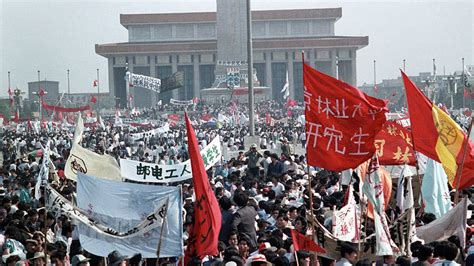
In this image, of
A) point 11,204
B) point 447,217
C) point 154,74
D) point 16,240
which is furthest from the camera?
point 154,74

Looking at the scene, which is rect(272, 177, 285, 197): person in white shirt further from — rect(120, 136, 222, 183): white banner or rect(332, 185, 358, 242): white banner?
rect(332, 185, 358, 242): white banner

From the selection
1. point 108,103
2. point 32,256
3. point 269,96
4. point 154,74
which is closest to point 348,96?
point 32,256

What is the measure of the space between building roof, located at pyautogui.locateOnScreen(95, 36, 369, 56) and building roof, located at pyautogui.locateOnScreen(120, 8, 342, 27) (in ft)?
17.1

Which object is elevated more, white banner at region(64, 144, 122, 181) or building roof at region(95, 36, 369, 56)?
building roof at region(95, 36, 369, 56)

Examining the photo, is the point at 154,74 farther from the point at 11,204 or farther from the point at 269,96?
the point at 11,204

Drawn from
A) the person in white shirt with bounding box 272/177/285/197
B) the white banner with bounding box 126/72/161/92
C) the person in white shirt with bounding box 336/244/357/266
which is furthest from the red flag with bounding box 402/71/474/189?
the white banner with bounding box 126/72/161/92

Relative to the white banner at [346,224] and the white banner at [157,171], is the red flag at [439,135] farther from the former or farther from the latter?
the white banner at [157,171]

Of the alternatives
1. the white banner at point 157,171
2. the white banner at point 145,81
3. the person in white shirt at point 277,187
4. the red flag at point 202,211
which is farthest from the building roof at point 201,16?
the red flag at point 202,211

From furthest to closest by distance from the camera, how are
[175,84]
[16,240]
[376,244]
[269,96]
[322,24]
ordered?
[322,24] → [269,96] → [175,84] → [16,240] → [376,244]

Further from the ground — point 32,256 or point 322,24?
point 322,24

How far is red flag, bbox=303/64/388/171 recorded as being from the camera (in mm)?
7504

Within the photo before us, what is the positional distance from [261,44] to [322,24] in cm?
1009

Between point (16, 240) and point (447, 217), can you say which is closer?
point (447, 217)

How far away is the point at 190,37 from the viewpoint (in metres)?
87.4
